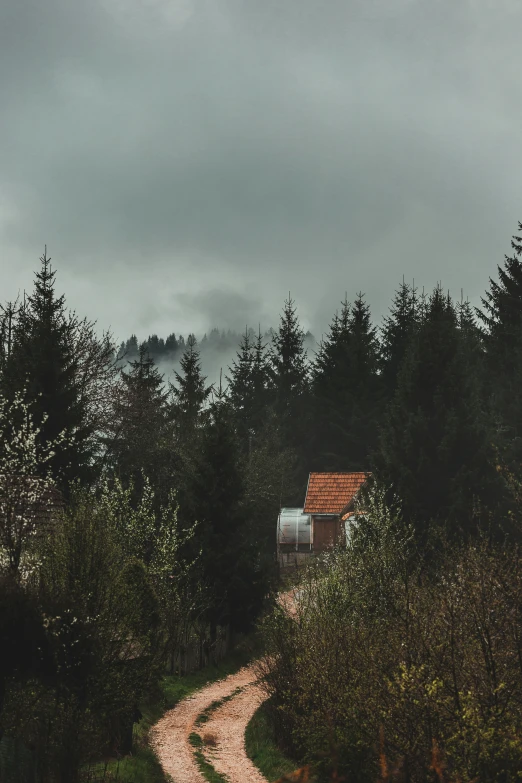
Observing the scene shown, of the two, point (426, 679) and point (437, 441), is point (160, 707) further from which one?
point (437, 441)

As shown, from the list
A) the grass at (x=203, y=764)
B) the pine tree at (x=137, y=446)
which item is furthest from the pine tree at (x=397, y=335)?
the grass at (x=203, y=764)

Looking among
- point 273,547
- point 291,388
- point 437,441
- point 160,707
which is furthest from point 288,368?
point 160,707

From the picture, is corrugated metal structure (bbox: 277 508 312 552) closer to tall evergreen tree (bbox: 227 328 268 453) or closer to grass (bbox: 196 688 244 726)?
tall evergreen tree (bbox: 227 328 268 453)

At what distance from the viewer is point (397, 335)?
241 feet

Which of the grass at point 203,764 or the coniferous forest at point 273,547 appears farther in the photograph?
the grass at point 203,764

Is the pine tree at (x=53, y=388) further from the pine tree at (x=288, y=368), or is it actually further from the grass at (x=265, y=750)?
the pine tree at (x=288, y=368)

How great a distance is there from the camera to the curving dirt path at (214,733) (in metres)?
19.4

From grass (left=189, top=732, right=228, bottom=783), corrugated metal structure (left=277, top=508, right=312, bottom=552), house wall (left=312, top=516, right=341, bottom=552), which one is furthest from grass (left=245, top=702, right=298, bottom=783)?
corrugated metal structure (left=277, top=508, right=312, bottom=552)

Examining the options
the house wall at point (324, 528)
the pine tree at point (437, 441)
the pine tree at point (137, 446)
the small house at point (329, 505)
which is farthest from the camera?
the house wall at point (324, 528)

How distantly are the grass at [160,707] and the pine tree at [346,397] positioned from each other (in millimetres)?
31132

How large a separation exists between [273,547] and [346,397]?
1679cm

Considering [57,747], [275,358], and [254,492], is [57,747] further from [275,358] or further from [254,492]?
[275,358]

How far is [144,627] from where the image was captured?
20.0m

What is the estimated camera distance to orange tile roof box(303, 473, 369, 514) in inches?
2012
